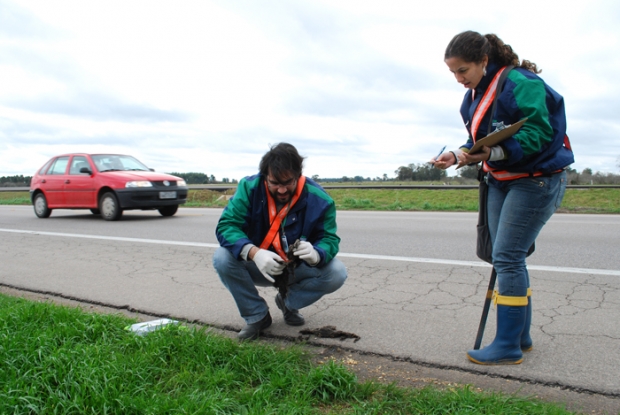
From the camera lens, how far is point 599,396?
2.61m

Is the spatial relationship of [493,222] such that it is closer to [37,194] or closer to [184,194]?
[184,194]

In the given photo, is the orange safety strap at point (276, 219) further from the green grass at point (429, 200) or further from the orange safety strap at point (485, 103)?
the green grass at point (429, 200)

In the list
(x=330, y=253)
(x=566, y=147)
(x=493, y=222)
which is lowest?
(x=330, y=253)

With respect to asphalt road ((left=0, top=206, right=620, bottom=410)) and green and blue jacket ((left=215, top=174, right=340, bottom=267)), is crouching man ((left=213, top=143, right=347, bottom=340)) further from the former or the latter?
asphalt road ((left=0, top=206, right=620, bottom=410))

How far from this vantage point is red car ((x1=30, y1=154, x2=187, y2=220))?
446 inches

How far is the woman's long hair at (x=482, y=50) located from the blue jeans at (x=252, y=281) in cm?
149

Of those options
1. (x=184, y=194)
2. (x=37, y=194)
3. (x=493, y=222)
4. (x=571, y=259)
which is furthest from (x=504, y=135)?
(x=37, y=194)

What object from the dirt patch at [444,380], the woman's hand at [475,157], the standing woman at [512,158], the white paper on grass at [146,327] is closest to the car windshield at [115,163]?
the white paper on grass at [146,327]

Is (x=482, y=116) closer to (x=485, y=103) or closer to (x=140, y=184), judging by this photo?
(x=485, y=103)

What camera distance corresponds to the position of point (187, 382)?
266 centimetres

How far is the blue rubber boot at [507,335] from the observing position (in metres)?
2.96

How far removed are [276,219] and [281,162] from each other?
0.38 m

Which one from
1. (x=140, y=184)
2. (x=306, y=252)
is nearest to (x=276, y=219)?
(x=306, y=252)

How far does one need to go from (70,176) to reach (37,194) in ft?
5.24
